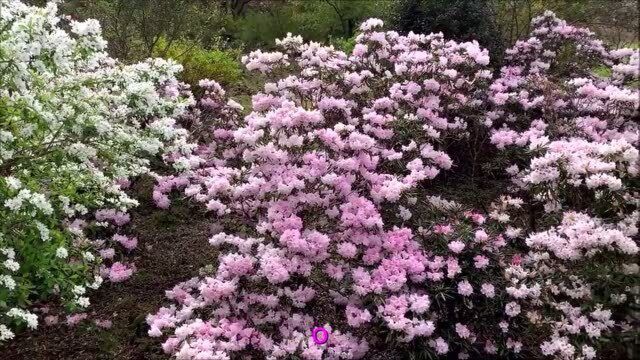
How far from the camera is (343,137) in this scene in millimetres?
4797

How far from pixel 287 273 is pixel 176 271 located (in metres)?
1.92

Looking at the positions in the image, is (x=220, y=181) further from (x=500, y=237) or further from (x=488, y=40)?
(x=488, y=40)

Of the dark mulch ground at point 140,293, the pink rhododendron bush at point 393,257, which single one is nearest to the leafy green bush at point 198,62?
the dark mulch ground at point 140,293

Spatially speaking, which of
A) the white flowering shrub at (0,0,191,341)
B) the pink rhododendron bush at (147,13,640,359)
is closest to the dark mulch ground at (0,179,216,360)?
the pink rhododendron bush at (147,13,640,359)

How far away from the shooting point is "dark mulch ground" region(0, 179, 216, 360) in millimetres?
4613

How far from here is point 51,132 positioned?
3539 mm

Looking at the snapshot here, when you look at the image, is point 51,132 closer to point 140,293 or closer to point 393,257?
point 140,293

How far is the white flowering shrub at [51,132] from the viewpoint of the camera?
132 inches

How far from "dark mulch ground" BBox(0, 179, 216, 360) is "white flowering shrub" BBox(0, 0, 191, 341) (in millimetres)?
485

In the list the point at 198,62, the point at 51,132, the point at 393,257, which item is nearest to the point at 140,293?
the point at 51,132

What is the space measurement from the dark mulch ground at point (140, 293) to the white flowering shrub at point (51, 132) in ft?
1.59

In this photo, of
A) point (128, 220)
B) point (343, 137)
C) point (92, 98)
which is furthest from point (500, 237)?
point (128, 220)

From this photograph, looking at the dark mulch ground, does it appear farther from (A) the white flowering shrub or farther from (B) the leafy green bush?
(B) the leafy green bush

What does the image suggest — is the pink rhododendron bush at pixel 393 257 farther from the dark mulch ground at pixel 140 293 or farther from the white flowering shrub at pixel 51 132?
the white flowering shrub at pixel 51 132
